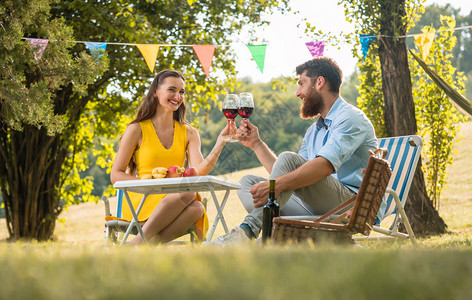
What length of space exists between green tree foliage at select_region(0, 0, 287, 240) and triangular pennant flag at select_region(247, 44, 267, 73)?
1.18m

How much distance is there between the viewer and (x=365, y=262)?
41.0 inches

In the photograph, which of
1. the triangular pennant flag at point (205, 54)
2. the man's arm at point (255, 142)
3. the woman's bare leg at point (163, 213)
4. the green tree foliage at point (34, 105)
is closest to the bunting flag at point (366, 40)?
the triangular pennant flag at point (205, 54)

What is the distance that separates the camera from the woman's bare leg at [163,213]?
3047mm

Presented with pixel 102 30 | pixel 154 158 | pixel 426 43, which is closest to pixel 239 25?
pixel 102 30

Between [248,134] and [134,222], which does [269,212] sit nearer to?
[248,134]

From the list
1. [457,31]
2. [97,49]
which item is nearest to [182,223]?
[97,49]

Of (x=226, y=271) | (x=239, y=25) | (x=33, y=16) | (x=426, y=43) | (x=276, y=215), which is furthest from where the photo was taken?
(x=239, y=25)

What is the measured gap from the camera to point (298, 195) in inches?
105

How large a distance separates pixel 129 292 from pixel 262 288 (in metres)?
0.19

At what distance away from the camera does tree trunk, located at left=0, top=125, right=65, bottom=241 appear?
A: 6227mm

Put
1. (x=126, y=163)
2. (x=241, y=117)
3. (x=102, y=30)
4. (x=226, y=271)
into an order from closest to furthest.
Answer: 1. (x=226, y=271)
2. (x=241, y=117)
3. (x=126, y=163)
4. (x=102, y=30)

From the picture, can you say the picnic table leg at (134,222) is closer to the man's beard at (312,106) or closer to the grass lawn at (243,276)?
the man's beard at (312,106)

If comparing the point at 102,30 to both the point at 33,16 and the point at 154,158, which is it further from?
the point at 154,158

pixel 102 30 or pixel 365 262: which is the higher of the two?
pixel 102 30
